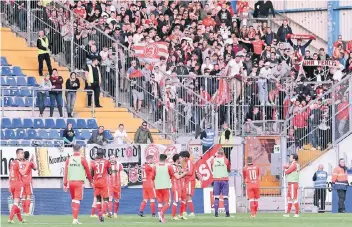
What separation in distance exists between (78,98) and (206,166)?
578 cm

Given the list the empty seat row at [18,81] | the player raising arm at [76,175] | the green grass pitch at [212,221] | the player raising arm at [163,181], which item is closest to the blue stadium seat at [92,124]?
the empty seat row at [18,81]

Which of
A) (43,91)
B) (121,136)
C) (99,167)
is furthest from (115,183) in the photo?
(43,91)

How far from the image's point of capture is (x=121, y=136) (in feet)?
151

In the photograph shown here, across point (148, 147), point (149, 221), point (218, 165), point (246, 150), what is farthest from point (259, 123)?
point (149, 221)

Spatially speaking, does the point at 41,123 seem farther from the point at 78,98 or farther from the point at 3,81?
the point at 78,98

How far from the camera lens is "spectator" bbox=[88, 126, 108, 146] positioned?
148 feet

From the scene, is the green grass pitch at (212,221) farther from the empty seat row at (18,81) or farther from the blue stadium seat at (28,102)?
the empty seat row at (18,81)

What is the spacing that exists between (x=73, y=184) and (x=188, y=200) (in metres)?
6.63

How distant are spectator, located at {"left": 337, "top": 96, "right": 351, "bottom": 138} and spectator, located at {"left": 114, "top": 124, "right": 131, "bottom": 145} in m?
8.03

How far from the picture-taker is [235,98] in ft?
158

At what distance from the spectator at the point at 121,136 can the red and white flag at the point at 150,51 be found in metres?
4.06

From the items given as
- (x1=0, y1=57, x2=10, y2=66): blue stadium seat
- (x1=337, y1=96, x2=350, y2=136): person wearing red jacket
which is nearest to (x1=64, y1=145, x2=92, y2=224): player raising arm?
(x1=0, y1=57, x2=10, y2=66): blue stadium seat

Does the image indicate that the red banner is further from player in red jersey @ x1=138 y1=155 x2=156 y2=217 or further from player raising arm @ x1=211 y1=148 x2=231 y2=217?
player raising arm @ x1=211 y1=148 x2=231 y2=217

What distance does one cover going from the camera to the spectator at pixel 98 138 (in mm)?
45125
